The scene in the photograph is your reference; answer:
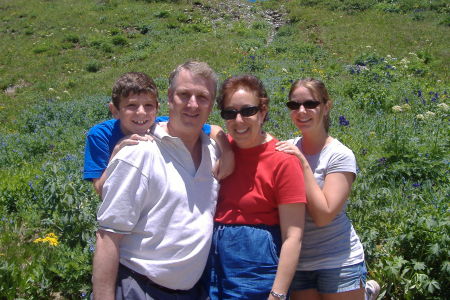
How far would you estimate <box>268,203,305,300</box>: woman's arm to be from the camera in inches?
80.4

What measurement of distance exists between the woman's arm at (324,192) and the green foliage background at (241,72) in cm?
118

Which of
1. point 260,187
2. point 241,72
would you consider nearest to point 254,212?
point 260,187

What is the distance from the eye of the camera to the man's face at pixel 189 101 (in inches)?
85.3

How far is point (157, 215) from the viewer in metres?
2.01

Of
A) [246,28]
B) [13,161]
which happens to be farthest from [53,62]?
[13,161]

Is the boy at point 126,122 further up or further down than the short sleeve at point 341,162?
further up

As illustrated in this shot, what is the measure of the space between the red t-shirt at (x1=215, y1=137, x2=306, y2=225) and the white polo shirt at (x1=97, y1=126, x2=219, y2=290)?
0.51ft

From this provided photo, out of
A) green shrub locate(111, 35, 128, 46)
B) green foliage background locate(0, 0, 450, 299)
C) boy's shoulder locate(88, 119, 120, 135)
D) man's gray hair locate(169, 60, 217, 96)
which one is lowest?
green shrub locate(111, 35, 128, 46)

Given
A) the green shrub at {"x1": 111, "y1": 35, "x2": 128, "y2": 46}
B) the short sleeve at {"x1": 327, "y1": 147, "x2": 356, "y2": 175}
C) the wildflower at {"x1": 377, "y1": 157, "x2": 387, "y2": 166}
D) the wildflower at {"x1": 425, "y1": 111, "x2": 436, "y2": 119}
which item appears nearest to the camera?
the short sleeve at {"x1": 327, "y1": 147, "x2": 356, "y2": 175}

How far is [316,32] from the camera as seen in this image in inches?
785

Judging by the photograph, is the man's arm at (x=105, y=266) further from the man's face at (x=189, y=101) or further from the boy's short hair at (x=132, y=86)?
the boy's short hair at (x=132, y=86)

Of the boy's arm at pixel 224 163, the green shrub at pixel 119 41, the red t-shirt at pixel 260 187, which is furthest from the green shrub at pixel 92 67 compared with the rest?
the red t-shirt at pixel 260 187

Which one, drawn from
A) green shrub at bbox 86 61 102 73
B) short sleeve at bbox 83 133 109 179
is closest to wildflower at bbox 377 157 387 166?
short sleeve at bbox 83 133 109 179

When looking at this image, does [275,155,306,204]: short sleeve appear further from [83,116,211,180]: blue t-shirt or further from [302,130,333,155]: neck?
[83,116,211,180]: blue t-shirt
